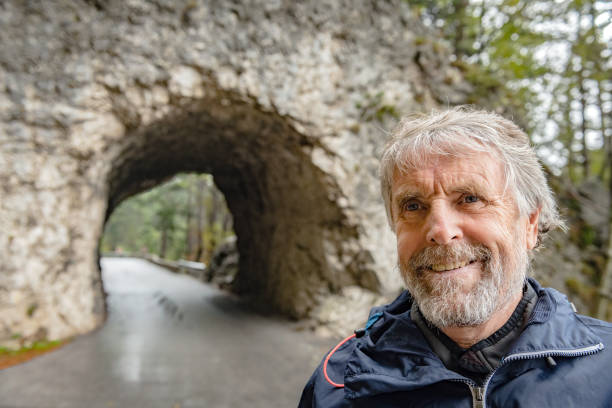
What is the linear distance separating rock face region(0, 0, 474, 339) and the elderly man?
3631 millimetres

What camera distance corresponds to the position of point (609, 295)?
6.80m

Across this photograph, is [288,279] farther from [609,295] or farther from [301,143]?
[609,295]

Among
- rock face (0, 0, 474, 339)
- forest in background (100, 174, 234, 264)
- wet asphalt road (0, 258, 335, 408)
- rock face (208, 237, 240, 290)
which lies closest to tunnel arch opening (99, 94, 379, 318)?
rock face (0, 0, 474, 339)

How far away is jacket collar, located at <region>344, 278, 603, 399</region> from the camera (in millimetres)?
1075

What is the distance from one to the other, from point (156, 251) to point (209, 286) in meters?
24.9

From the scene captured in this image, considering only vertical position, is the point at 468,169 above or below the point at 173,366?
above

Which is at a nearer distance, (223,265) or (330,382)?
(330,382)

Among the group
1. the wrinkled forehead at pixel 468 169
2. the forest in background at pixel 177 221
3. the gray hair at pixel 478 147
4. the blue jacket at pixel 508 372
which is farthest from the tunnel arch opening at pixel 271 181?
the blue jacket at pixel 508 372

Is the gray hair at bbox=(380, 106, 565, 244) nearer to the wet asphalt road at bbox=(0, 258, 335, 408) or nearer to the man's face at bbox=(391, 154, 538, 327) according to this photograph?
the man's face at bbox=(391, 154, 538, 327)

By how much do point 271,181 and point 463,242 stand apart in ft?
24.2

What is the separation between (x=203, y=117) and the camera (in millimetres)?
6930

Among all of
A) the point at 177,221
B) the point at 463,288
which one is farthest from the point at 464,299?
the point at 177,221

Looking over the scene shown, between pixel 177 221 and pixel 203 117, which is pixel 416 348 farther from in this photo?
pixel 177 221

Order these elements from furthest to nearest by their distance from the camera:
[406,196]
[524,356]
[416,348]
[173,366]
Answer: [173,366], [406,196], [416,348], [524,356]
